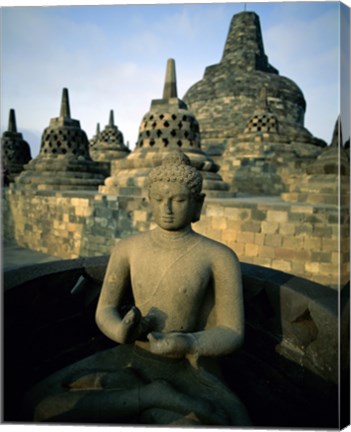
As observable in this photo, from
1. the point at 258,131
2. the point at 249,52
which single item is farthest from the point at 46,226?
the point at 249,52

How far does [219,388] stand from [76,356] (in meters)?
1.26

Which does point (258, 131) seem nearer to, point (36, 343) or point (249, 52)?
point (249, 52)

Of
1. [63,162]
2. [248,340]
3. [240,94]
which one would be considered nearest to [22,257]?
[63,162]

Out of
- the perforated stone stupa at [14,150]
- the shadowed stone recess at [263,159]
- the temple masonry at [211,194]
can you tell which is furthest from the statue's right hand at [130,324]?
the perforated stone stupa at [14,150]

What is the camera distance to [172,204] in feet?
5.52

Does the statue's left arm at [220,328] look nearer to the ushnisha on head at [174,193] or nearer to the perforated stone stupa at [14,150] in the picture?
the ushnisha on head at [174,193]

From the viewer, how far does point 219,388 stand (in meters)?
1.49

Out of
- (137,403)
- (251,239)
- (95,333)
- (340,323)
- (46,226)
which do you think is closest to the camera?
(137,403)

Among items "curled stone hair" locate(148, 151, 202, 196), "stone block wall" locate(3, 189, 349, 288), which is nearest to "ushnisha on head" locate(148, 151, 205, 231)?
"curled stone hair" locate(148, 151, 202, 196)

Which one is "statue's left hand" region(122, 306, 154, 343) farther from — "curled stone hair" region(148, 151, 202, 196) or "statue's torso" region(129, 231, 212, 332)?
"curled stone hair" region(148, 151, 202, 196)

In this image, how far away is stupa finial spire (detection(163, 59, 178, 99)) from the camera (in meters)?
6.83

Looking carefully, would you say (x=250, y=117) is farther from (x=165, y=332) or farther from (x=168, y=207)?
(x=165, y=332)

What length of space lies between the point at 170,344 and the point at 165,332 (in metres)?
0.23

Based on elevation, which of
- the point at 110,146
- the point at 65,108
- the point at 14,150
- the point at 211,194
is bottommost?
the point at 211,194
